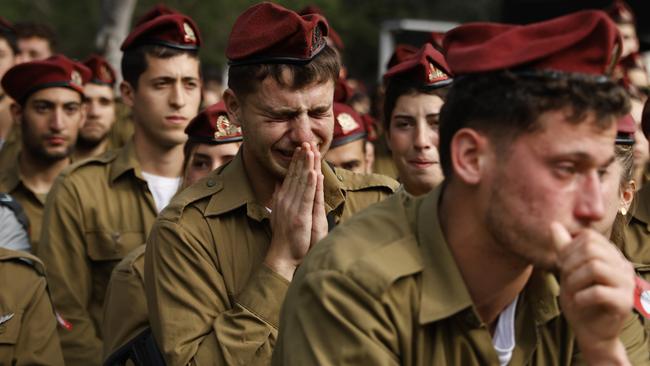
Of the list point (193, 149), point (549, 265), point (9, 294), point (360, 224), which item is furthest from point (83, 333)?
point (549, 265)

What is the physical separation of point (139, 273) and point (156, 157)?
5.37 feet

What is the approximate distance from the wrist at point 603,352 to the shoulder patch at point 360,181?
180cm

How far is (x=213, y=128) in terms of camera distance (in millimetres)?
5840

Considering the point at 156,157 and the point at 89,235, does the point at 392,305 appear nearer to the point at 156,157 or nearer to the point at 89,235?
the point at 89,235

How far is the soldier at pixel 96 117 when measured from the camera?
8484 millimetres

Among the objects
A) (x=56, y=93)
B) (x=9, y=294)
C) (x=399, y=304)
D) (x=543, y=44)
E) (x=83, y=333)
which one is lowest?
(x=83, y=333)

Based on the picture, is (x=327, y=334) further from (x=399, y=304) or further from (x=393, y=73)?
(x=393, y=73)

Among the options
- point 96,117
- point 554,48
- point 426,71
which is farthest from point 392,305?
point 96,117

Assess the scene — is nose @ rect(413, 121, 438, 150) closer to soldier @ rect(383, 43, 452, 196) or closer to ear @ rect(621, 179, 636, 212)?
soldier @ rect(383, 43, 452, 196)

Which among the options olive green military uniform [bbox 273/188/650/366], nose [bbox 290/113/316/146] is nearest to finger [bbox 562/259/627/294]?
olive green military uniform [bbox 273/188/650/366]

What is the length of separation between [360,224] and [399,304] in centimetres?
27

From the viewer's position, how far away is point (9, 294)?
5125mm

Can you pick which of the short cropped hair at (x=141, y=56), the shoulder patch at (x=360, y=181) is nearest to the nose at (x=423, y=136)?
the shoulder patch at (x=360, y=181)

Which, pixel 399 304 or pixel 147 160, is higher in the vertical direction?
pixel 399 304
